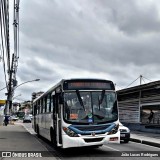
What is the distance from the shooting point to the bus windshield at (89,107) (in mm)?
12906

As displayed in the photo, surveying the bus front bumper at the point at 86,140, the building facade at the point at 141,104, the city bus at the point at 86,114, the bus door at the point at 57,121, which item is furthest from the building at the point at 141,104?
the bus front bumper at the point at 86,140

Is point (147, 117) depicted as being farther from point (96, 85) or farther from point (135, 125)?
point (96, 85)

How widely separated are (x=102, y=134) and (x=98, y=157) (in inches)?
34.5

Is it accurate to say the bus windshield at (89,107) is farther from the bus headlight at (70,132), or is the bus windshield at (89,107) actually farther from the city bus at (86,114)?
the bus headlight at (70,132)

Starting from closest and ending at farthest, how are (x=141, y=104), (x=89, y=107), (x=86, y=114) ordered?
(x=86, y=114) < (x=89, y=107) < (x=141, y=104)

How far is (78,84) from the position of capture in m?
13.6

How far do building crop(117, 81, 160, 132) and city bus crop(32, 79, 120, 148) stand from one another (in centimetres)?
1664

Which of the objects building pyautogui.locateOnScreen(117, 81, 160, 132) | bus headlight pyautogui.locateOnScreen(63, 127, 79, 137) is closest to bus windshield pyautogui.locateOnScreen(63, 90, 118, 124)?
bus headlight pyautogui.locateOnScreen(63, 127, 79, 137)

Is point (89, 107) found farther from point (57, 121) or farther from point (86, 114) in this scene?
point (57, 121)

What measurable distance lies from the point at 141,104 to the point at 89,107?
22705 millimetres

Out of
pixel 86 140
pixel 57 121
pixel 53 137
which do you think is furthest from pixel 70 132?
pixel 53 137

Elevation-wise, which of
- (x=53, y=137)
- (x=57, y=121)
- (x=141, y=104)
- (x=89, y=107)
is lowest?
(x=53, y=137)

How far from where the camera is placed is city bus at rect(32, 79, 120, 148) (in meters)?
12.7

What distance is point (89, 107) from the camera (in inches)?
515
